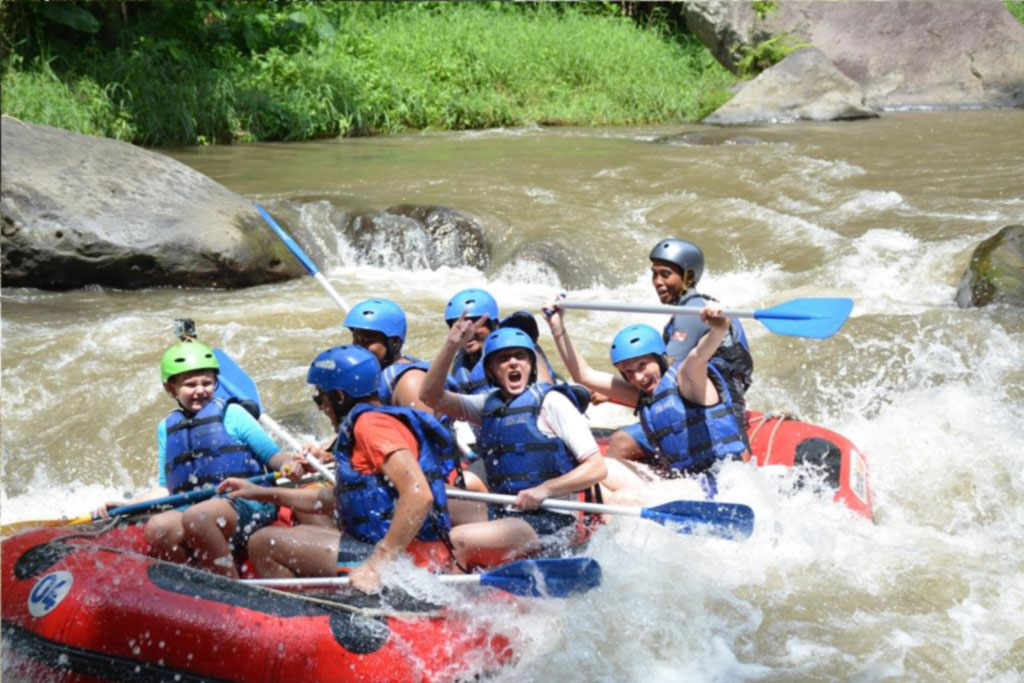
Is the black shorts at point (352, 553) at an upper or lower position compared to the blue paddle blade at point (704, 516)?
upper

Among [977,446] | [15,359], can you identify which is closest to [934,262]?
[977,446]

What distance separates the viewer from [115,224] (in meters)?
8.49

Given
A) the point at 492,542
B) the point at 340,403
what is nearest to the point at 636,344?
the point at 492,542

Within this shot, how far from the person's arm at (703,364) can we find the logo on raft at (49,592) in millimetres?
2207

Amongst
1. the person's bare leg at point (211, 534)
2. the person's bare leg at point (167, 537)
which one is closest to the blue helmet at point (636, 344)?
the person's bare leg at point (211, 534)

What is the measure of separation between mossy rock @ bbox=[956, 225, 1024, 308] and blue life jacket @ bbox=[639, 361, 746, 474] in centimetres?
324

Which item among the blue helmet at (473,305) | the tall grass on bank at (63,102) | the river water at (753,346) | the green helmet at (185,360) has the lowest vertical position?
the river water at (753,346)

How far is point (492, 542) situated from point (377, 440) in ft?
1.89

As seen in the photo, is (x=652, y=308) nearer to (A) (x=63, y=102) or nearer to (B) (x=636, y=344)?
(B) (x=636, y=344)

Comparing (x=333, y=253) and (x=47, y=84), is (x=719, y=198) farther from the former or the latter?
(x=47, y=84)

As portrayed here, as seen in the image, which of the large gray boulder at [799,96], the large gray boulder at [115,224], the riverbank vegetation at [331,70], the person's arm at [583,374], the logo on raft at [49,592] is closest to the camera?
the logo on raft at [49,592]

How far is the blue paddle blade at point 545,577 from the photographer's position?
→ 3.82m

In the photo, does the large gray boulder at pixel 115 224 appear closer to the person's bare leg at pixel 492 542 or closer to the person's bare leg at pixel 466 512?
the person's bare leg at pixel 466 512

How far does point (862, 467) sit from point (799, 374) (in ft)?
5.63
